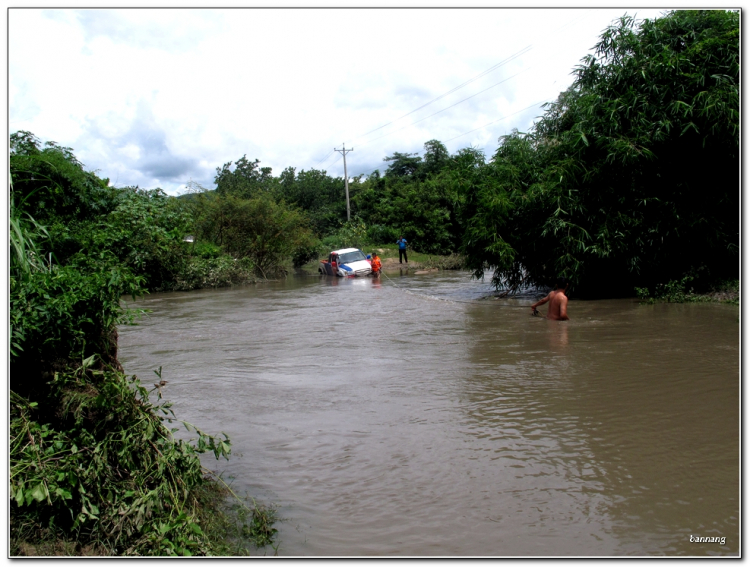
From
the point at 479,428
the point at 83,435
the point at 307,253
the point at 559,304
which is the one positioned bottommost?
the point at 479,428

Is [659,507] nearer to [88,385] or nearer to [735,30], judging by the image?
[88,385]

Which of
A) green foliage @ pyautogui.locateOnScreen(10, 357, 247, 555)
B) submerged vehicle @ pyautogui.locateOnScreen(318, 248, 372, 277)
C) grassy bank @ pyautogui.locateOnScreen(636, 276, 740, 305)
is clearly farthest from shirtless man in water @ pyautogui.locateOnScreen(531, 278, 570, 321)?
submerged vehicle @ pyautogui.locateOnScreen(318, 248, 372, 277)

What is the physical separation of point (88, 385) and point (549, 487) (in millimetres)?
3343

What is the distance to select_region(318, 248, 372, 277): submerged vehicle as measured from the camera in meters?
28.3

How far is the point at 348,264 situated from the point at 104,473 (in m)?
25.1

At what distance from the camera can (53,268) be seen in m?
4.31

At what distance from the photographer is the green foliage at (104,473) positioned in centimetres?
354

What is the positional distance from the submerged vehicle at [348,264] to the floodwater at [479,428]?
15323 mm

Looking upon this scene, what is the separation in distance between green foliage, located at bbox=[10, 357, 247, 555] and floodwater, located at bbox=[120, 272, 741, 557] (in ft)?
2.31

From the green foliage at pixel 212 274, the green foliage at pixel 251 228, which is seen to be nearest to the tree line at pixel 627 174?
the green foliage at pixel 212 274

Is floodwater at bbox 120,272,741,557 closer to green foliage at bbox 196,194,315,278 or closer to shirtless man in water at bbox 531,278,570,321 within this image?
shirtless man in water at bbox 531,278,570,321

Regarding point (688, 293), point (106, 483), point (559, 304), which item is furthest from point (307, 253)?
point (106, 483)

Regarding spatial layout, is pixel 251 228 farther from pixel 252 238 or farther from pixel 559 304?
pixel 559 304

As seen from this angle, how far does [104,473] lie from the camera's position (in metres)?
3.79
